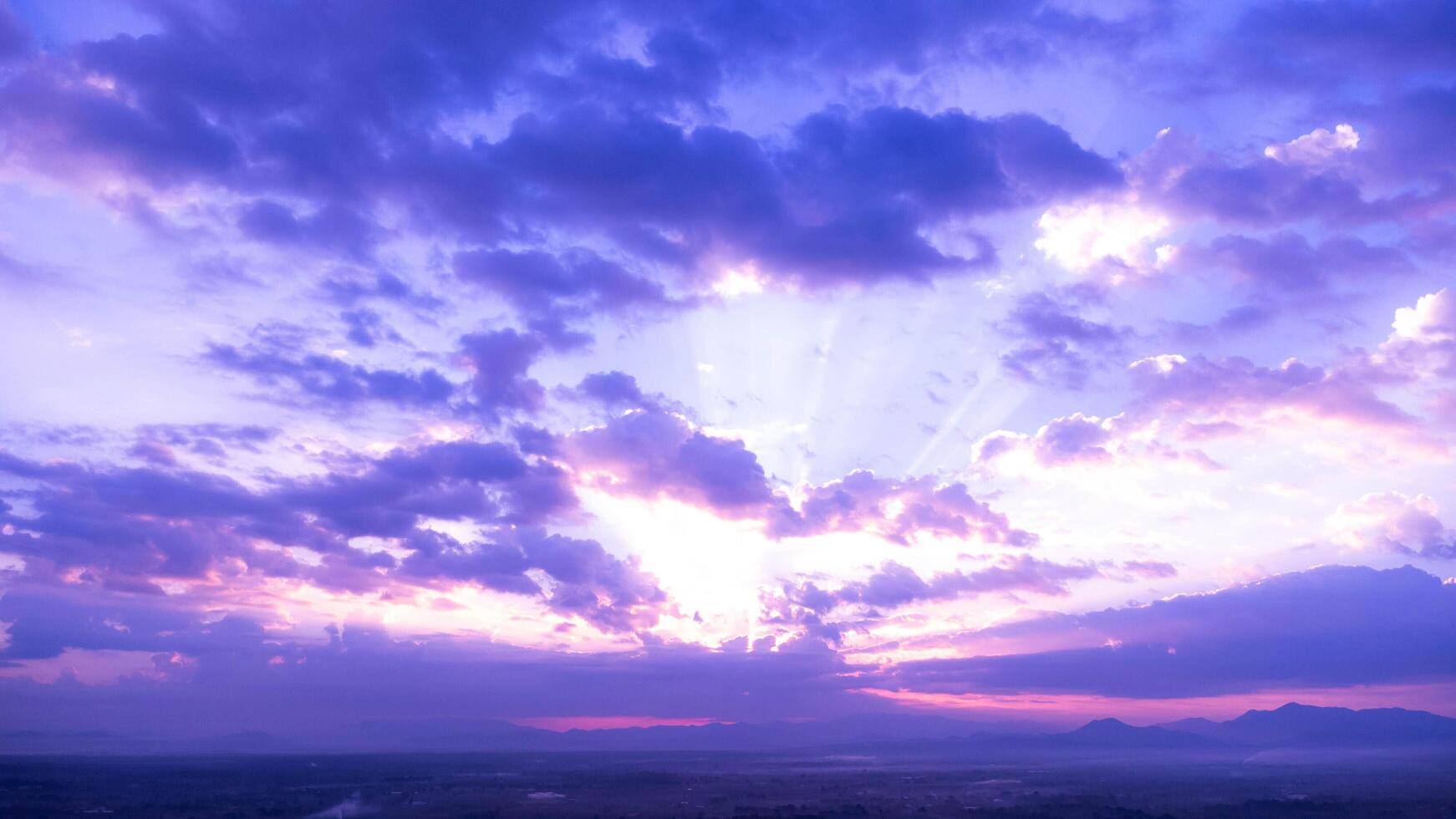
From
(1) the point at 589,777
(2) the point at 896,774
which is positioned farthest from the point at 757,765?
(1) the point at 589,777

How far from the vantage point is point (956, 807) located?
75625mm

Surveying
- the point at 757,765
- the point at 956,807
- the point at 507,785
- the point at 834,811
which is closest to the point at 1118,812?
the point at 956,807

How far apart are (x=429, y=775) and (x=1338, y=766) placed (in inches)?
5012

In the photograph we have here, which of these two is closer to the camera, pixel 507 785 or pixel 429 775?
pixel 507 785

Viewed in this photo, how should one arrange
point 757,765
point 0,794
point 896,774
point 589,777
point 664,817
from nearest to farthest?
point 664,817, point 0,794, point 589,777, point 896,774, point 757,765

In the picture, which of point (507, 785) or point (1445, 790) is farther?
point (507, 785)

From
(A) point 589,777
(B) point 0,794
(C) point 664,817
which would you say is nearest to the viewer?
(C) point 664,817

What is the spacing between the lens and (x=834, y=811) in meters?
71.9

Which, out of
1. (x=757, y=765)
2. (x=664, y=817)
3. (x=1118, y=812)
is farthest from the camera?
(x=757, y=765)

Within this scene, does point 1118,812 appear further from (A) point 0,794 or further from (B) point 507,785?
(A) point 0,794

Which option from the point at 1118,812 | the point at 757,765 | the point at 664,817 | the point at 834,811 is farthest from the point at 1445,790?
the point at 757,765

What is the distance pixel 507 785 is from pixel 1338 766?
122 m

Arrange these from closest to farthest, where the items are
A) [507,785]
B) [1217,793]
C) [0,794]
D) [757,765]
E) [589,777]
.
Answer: [0,794], [1217,793], [507,785], [589,777], [757,765]

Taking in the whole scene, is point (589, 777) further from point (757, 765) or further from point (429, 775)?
point (757, 765)
